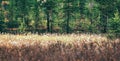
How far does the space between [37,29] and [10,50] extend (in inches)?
1605

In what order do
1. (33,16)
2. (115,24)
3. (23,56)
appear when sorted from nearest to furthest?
(23,56) → (115,24) → (33,16)

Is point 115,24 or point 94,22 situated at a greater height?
point 115,24

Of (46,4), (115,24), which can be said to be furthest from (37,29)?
(115,24)

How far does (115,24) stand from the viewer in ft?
77.0

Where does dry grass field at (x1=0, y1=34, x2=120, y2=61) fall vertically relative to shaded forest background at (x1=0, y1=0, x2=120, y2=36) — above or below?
above

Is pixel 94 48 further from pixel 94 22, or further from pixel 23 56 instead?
pixel 94 22

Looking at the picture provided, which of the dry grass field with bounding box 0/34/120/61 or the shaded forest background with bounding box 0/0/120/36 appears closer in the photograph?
the dry grass field with bounding box 0/34/120/61

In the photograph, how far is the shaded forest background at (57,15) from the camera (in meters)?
42.9

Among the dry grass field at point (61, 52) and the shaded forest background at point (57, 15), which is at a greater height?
the dry grass field at point (61, 52)

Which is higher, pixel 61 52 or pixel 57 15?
pixel 61 52

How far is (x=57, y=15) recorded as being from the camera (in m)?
44.3

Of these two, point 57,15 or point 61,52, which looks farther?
point 57,15

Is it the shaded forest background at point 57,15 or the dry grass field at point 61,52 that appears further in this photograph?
the shaded forest background at point 57,15

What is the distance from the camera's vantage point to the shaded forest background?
42.9 m
